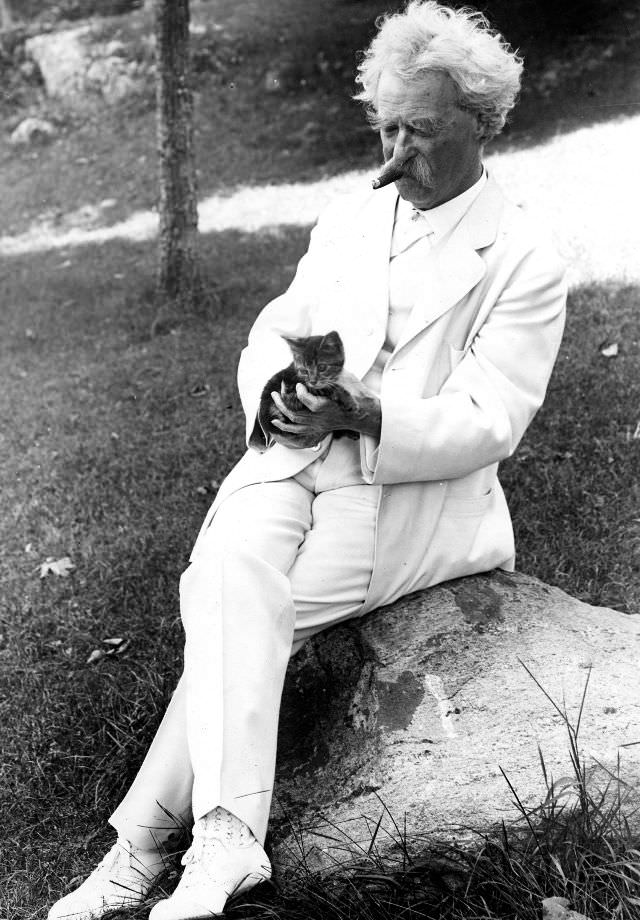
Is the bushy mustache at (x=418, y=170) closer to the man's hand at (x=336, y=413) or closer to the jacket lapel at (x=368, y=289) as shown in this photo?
the jacket lapel at (x=368, y=289)

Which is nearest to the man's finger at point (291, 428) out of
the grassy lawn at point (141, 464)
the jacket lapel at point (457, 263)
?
the jacket lapel at point (457, 263)

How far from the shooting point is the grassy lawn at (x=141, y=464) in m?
3.32

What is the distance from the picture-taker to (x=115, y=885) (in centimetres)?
255

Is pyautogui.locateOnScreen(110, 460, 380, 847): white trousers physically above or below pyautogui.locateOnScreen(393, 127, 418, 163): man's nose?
below

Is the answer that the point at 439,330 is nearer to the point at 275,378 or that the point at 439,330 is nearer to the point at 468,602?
the point at 275,378

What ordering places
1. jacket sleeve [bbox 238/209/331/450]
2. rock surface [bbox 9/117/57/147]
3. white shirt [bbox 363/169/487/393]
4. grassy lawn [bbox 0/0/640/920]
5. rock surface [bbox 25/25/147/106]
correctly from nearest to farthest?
white shirt [bbox 363/169/487/393] < jacket sleeve [bbox 238/209/331/450] < grassy lawn [bbox 0/0/640/920] < rock surface [bbox 9/117/57/147] < rock surface [bbox 25/25/147/106]

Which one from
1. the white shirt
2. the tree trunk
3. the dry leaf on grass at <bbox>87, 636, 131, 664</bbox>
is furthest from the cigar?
the tree trunk

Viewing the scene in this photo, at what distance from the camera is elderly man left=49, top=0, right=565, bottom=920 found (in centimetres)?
244

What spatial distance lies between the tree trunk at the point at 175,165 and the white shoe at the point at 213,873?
573cm

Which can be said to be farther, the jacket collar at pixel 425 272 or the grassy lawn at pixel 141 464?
the grassy lawn at pixel 141 464

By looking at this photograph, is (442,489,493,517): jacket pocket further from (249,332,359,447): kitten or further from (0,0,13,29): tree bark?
(0,0,13,29): tree bark

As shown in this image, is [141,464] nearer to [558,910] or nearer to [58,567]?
[58,567]

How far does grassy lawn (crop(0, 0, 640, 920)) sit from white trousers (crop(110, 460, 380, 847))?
380 millimetres

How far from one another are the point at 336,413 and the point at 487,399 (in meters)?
0.46
